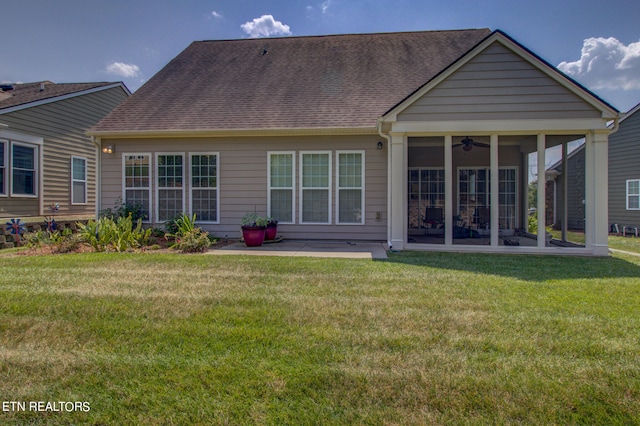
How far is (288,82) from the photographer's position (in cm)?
1116

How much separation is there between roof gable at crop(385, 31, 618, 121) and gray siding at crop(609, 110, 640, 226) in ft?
30.9

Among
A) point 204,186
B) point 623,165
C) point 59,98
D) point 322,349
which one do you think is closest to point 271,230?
point 204,186

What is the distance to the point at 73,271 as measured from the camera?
5.62m

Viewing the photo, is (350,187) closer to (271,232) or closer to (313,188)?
(313,188)

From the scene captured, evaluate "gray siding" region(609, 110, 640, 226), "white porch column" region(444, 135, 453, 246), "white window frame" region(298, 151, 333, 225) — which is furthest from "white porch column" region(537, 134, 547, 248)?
"gray siding" region(609, 110, 640, 226)

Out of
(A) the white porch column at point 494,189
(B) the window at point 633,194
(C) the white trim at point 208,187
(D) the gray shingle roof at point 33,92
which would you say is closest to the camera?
(A) the white porch column at point 494,189

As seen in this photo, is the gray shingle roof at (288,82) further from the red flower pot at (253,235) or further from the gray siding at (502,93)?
the red flower pot at (253,235)

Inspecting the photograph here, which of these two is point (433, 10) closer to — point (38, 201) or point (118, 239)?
point (118, 239)

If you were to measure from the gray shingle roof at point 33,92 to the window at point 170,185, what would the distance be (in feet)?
16.6

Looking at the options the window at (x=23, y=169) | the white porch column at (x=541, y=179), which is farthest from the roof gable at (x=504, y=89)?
the window at (x=23, y=169)

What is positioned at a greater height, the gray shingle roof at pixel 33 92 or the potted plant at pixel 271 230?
the gray shingle roof at pixel 33 92

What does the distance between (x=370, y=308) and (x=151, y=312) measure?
91.5 inches

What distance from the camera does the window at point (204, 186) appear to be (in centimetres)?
979

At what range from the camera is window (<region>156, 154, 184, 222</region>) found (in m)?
9.91
